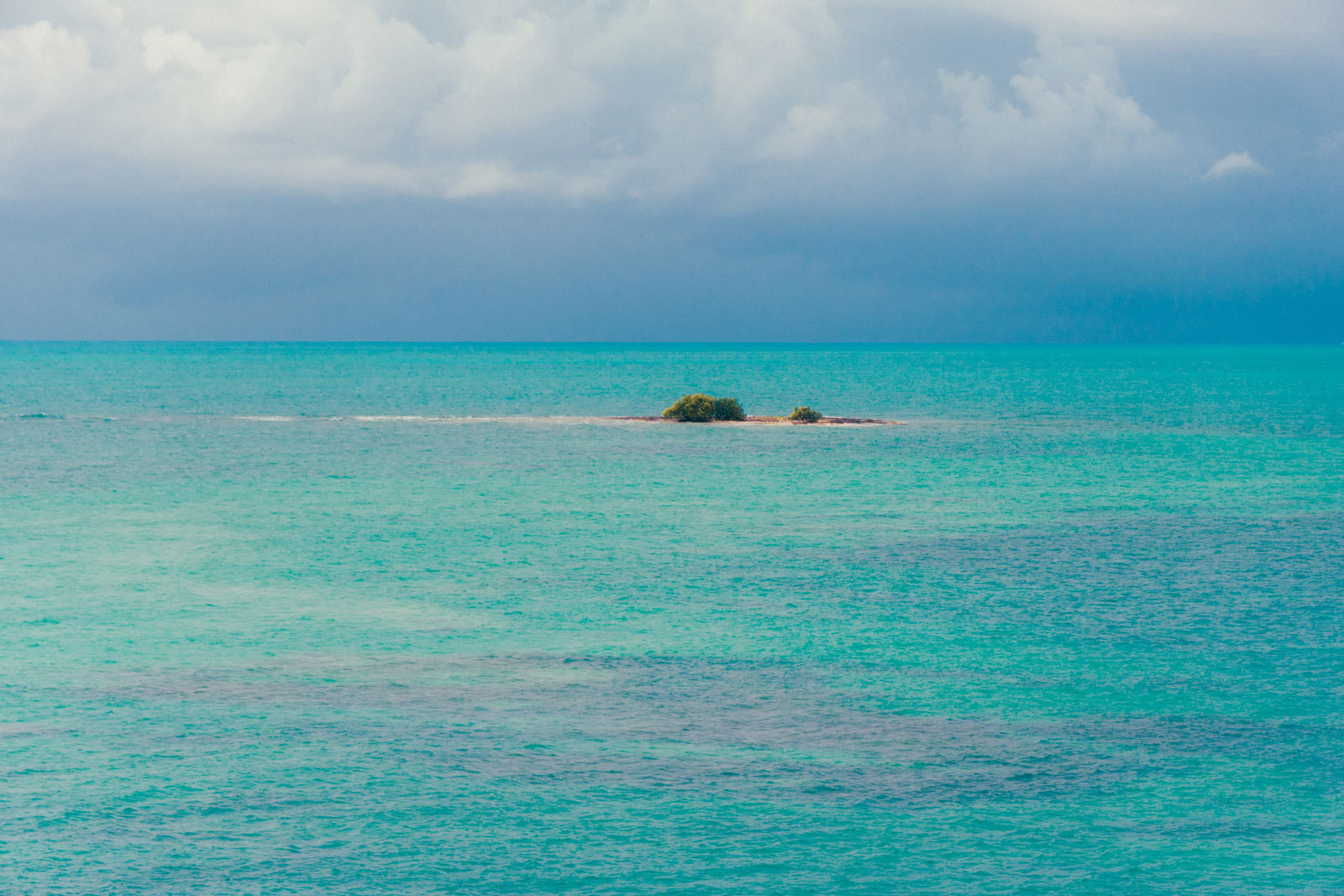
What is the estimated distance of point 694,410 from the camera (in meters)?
84.7

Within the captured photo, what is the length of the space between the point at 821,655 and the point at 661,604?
5655mm

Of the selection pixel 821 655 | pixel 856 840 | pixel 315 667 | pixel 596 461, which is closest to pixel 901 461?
pixel 596 461

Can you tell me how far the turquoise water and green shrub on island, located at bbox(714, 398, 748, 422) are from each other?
33.6 metres

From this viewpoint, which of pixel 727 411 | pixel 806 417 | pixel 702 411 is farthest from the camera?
pixel 727 411

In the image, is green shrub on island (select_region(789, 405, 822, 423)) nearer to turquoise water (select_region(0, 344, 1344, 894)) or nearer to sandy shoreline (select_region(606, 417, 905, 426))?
sandy shoreline (select_region(606, 417, 905, 426))

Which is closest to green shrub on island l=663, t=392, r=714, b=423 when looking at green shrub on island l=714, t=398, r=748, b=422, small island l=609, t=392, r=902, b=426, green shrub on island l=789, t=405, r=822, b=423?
small island l=609, t=392, r=902, b=426

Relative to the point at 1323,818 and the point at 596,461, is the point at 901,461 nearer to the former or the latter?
the point at 596,461

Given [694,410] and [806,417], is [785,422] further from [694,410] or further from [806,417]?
[694,410]

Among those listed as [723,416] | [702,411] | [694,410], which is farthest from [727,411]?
[694,410]

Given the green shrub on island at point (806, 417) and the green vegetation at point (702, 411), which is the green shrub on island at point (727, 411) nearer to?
the green vegetation at point (702, 411)

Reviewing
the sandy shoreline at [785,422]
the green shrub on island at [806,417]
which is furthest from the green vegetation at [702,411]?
the green shrub on island at [806,417]

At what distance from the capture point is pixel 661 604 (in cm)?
2888

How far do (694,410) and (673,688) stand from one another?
6335 cm

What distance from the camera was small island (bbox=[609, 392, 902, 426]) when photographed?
83.6 metres
